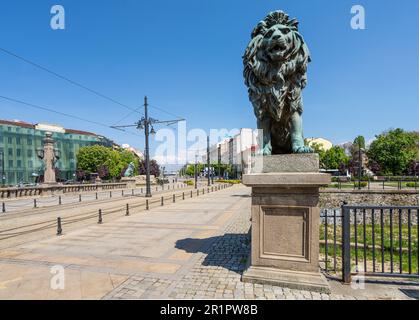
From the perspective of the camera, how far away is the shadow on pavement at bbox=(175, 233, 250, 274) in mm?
5763

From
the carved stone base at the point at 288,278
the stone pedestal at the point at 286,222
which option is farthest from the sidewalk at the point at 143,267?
the stone pedestal at the point at 286,222

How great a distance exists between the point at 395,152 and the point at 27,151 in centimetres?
9183

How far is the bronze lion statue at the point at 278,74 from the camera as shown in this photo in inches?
177

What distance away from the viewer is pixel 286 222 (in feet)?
14.6

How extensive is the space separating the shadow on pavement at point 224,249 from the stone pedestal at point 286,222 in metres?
0.92

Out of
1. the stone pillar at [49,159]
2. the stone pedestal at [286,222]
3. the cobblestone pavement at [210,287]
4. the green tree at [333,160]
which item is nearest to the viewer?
the cobblestone pavement at [210,287]

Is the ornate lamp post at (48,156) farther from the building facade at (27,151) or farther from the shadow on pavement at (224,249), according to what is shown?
the building facade at (27,151)

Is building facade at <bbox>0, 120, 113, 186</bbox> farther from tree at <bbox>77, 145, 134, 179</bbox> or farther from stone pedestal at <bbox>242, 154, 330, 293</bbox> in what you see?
stone pedestal at <bbox>242, 154, 330, 293</bbox>

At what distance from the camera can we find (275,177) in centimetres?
436

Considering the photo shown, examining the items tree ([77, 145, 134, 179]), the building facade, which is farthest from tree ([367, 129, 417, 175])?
the building facade

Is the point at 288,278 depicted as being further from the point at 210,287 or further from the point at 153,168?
the point at 153,168

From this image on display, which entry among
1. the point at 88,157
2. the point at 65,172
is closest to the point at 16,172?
the point at 65,172

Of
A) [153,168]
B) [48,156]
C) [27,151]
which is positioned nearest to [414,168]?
[153,168]
